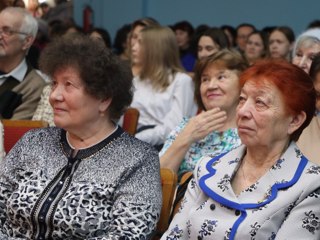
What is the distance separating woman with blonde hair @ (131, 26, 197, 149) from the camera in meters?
6.04

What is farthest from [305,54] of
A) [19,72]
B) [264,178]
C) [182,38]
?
[182,38]

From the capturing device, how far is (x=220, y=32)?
24.8 ft

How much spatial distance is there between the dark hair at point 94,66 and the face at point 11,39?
182cm

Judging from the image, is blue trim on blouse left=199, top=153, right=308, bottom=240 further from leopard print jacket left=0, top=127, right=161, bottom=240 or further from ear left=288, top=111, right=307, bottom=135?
leopard print jacket left=0, top=127, right=161, bottom=240

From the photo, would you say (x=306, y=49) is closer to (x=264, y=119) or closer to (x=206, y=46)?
(x=264, y=119)

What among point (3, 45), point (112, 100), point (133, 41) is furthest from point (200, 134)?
point (133, 41)

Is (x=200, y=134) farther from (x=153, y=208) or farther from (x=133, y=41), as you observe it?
(x=133, y=41)

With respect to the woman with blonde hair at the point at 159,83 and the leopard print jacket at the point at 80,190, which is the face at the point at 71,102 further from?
the woman with blonde hair at the point at 159,83

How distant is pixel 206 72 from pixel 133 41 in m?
2.68

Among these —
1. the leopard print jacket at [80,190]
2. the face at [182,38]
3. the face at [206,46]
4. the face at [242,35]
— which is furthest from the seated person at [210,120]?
the face at [242,35]

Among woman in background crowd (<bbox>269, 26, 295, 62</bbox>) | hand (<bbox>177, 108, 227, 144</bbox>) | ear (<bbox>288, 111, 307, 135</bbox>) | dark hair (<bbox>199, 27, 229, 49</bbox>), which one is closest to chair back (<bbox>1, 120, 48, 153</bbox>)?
hand (<bbox>177, 108, 227, 144</bbox>)

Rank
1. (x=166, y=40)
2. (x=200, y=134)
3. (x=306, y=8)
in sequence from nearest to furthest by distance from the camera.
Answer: (x=200, y=134)
(x=166, y=40)
(x=306, y=8)

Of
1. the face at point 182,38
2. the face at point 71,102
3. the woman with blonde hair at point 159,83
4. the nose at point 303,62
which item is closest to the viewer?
the face at point 71,102

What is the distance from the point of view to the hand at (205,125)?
4.39m
